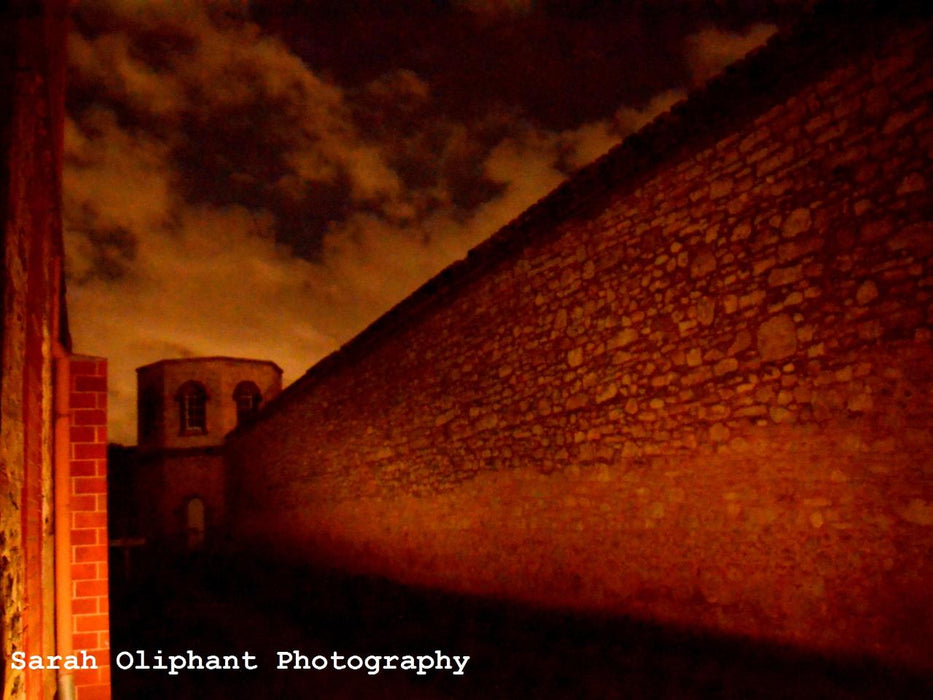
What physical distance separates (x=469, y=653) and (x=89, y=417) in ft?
13.3

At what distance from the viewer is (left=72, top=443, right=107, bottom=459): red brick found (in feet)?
12.7

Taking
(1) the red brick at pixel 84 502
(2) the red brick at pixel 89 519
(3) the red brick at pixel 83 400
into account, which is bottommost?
(2) the red brick at pixel 89 519

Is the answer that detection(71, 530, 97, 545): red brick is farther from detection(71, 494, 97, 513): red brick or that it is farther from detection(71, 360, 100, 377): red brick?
detection(71, 360, 100, 377): red brick

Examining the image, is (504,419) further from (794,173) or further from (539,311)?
(794,173)

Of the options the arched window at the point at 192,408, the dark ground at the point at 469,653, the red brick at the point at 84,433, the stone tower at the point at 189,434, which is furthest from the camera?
the arched window at the point at 192,408

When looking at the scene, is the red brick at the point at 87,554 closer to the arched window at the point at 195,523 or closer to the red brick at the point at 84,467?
the red brick at the point at 84,467

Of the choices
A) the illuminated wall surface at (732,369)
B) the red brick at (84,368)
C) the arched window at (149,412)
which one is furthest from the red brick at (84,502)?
the arched window at (149,412)

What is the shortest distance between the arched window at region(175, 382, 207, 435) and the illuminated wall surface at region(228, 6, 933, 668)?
2442cm

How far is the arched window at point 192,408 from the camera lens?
31.8m

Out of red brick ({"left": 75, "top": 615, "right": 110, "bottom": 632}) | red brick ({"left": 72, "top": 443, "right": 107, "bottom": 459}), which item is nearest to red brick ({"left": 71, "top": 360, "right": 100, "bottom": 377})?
red brick ({"left": 72, "top": 443, "right": 107, "bottom": 459})

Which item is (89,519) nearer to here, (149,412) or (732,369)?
(732,369)

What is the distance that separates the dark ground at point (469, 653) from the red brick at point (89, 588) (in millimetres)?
2189

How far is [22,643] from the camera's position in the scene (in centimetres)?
216

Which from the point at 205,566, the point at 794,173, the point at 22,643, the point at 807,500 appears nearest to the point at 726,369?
the point at 807,500
